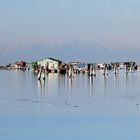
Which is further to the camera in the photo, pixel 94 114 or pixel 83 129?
pixel 94 114

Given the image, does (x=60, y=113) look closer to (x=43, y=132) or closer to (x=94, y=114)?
(x=94, y=114)

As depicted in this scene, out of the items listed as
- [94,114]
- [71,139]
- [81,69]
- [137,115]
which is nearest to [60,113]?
[94,114]

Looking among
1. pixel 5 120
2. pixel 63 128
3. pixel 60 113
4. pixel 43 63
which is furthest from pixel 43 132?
pixel 43 63

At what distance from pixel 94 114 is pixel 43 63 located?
93.0 m

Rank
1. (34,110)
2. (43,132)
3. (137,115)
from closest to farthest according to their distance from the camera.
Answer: (43,132)
(137,115)
(34,110)

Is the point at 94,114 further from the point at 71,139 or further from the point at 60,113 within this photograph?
the point at 71,139

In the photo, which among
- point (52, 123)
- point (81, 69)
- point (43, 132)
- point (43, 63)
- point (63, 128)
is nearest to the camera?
point (43, 132)

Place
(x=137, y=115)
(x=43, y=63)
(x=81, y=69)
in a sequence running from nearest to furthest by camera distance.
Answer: (x=137, y=115)
(x=43, y=63)
(x=81, y=69)

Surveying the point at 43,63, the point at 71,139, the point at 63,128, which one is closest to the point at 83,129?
the point at 63,128

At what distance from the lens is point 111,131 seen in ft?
82.8

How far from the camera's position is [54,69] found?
417ft

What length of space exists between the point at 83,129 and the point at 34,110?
8.85m

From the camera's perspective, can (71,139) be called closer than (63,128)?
Yes

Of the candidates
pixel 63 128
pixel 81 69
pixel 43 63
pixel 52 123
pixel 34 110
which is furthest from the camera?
pixel 81 69
